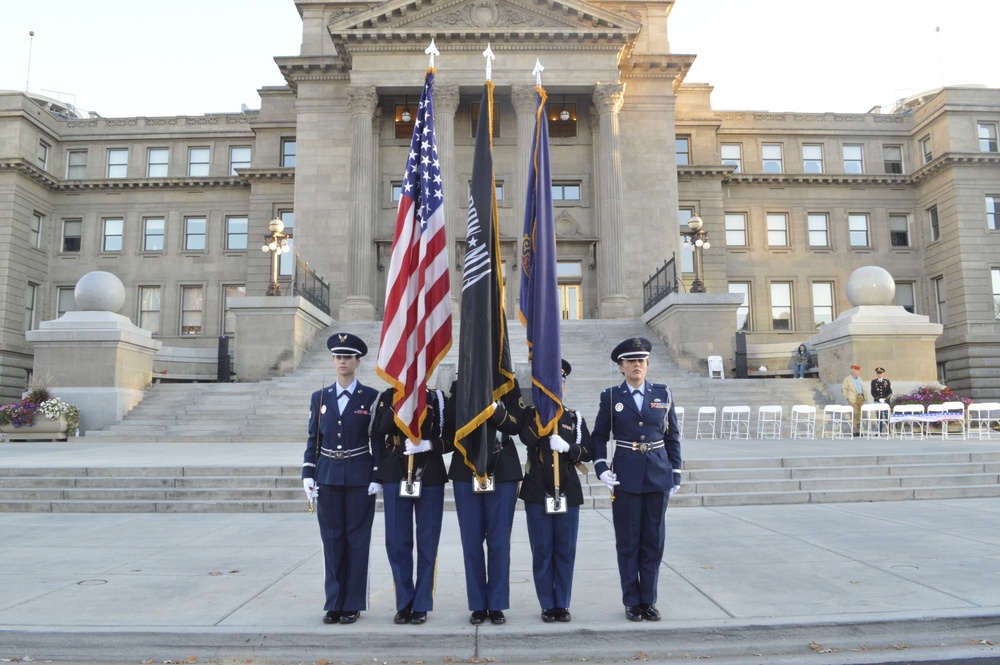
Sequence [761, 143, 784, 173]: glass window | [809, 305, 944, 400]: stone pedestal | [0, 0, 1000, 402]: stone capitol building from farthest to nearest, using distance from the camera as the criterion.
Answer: [761, 143, 784, 173]: glass window
[0, 0, 1000, 402]: stone capitol building
[809, 305, 944, 400]: stone pedestal

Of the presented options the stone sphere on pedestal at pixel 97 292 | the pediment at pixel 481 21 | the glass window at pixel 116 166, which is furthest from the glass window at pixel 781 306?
the glass window at pixel 116 166

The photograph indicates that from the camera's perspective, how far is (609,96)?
36375 millimetres

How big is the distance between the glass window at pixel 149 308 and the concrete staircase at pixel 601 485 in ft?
113

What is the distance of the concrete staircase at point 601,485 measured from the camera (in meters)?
12.0

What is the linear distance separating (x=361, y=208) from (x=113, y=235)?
2088 cm

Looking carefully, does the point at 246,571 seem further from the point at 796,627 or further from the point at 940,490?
the point at 940,490

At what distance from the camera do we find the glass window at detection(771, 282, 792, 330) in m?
45.5

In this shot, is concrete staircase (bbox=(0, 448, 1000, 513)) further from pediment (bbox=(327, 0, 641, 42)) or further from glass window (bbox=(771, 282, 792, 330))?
glass window (bbox=(771, 282, 792, 330))

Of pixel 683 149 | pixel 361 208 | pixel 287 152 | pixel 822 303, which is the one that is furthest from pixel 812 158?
pixel 287 152

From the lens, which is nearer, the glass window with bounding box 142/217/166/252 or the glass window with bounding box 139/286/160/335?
the glass window with bounding box 139/286/160/335

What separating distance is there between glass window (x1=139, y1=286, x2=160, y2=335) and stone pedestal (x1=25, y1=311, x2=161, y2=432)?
77.7ft

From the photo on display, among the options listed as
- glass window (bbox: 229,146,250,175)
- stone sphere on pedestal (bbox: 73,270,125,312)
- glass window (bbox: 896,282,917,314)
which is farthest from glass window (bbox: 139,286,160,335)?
glass window (bbox: 896,282,917,314)

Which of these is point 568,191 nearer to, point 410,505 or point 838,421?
point 838,421

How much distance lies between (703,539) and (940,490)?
586 centimetres
